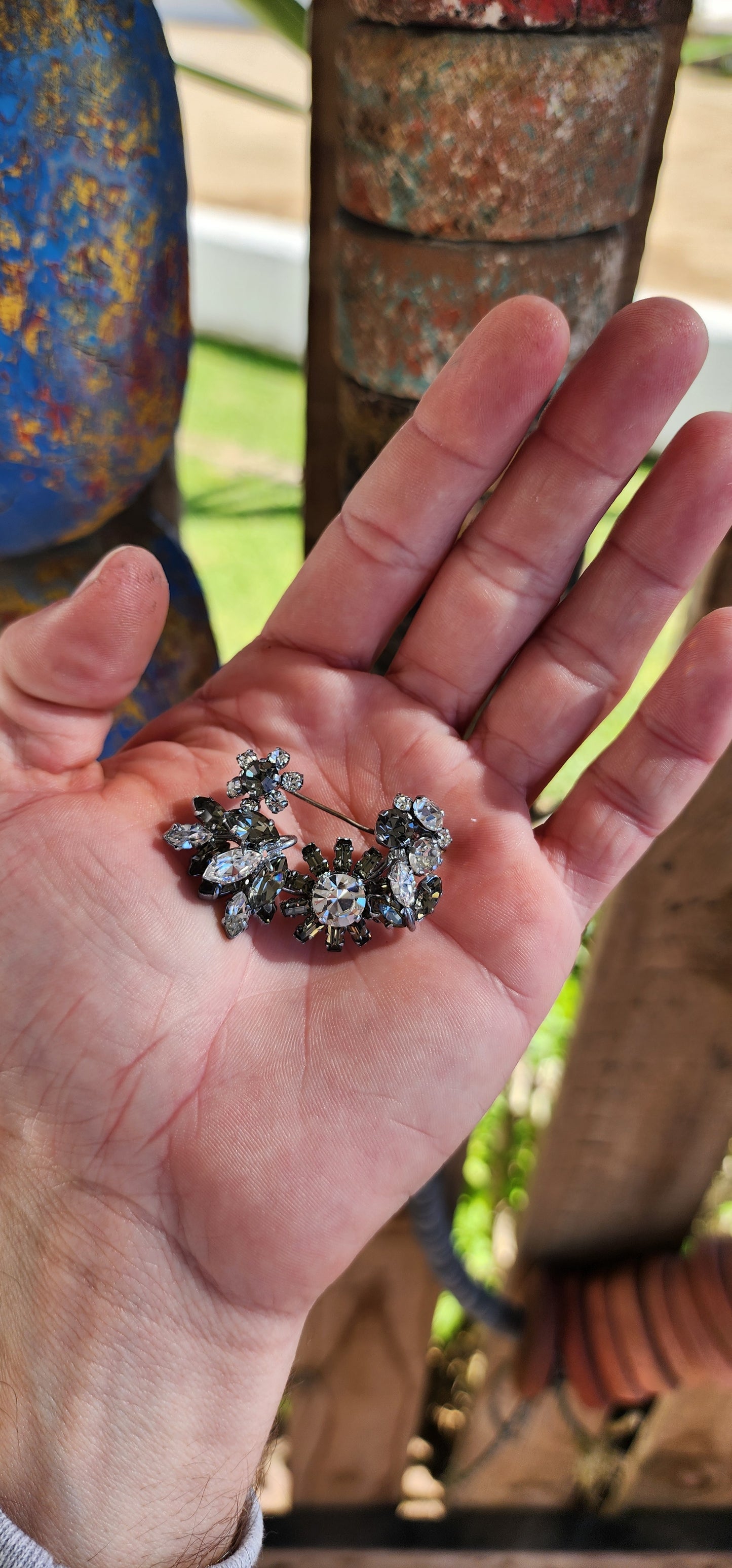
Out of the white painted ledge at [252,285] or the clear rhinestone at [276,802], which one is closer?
the clear rhinestone at [276,802]

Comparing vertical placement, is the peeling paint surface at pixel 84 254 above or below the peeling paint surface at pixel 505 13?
below

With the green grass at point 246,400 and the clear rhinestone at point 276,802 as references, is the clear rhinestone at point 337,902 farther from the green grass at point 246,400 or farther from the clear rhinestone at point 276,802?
the green grass at point 246,400

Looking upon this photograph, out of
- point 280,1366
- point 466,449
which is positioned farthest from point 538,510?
point 280,1366

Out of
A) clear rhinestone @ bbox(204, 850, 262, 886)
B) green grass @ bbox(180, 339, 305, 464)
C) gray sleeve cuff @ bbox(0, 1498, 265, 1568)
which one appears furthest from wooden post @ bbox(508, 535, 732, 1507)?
green grass @ bbox(180, 339, 305, 464)

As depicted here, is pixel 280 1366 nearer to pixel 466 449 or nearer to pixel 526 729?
pixel 526 729

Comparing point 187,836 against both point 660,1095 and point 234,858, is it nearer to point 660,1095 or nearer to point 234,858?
point 234,858

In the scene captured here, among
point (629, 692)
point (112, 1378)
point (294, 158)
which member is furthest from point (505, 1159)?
point (294, 158)

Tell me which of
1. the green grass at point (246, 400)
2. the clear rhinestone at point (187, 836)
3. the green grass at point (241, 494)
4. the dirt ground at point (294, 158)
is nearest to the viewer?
the clear rhinestone at point (187, 836)

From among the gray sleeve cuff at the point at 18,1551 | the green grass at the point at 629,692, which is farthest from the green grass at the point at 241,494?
the gray sleeve cuff at the point at 18,1551
